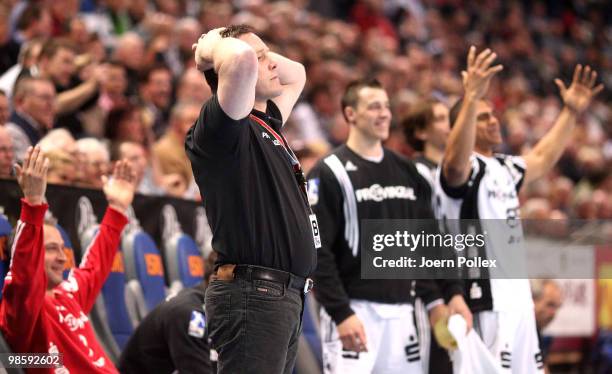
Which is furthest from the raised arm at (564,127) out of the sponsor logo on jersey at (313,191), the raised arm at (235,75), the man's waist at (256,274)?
the raised arm at (235,75)

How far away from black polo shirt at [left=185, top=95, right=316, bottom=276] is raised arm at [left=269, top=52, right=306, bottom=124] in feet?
2.27

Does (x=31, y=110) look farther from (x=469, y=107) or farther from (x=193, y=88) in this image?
(x=469, y=107)

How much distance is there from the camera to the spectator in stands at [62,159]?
6.51m

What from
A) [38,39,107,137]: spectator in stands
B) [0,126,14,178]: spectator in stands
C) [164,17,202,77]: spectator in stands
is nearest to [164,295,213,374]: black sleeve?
[0,126,14,178]: spectator in stands

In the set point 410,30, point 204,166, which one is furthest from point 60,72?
point 410,30

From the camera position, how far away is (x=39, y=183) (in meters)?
4.68

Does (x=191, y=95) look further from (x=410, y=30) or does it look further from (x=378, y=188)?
(x=410, y=30)

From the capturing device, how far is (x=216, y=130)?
12.4 ft

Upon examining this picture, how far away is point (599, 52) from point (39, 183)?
711 inches

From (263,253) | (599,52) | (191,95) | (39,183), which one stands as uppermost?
(599,52)

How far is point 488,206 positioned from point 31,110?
3.46 m

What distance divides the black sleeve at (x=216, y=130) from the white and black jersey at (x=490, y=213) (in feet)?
7.63

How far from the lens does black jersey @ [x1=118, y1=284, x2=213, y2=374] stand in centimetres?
546

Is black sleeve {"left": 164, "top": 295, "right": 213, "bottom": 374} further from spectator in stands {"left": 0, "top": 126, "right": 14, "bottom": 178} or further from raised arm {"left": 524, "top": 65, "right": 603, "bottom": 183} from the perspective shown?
raised arm {"left": 524, "top": 65, "right": 603, "bottom": 183}
